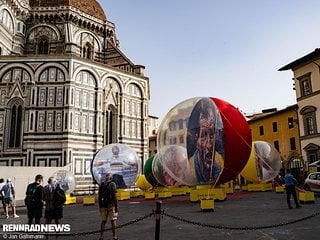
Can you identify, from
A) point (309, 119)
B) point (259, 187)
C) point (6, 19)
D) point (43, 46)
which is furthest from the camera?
point (43, 46)

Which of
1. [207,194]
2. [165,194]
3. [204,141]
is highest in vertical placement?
[204,141]

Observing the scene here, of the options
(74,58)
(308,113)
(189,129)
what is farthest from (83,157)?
(308,113)

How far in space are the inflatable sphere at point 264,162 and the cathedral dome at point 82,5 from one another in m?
31.8

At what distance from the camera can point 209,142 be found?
1470 centimetres

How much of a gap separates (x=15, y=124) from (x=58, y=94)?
18.5ft

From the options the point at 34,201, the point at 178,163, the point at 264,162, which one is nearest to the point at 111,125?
the point at 264,162

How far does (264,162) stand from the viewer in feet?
69.7

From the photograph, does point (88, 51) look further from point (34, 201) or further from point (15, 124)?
point (34, 201)

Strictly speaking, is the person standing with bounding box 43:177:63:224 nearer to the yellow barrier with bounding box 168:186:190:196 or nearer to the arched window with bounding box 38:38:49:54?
the yellow barrier with bounding box 168:186:190:196

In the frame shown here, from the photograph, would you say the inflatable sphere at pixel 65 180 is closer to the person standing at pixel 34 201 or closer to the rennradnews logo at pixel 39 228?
the rennradnews logo at pixel 39 228

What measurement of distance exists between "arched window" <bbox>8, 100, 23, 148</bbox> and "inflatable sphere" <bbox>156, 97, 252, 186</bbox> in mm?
22233

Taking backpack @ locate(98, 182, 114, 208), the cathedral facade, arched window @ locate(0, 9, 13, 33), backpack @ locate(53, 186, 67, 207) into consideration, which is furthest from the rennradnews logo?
arched window @ locate(0, 9, 13, 33)

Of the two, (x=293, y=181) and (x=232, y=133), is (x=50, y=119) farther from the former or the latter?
(x=293, y=181)

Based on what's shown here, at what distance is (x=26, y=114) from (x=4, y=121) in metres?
2.41
